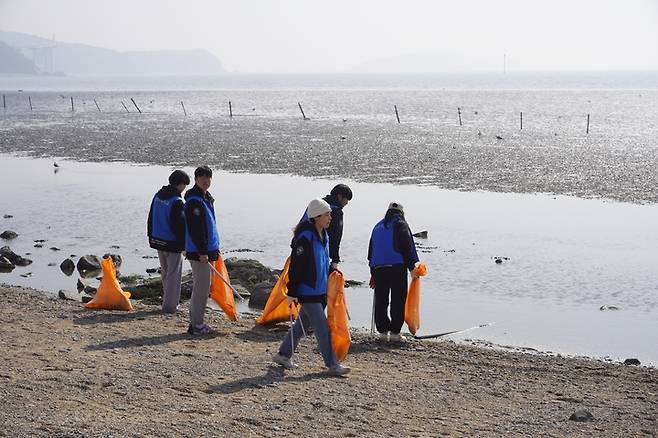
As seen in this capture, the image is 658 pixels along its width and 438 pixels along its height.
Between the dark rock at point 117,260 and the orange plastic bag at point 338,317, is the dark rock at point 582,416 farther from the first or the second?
the dark rock at point 117,260

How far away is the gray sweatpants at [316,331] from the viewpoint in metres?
9.77

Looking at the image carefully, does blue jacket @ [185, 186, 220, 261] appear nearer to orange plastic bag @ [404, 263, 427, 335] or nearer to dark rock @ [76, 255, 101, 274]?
orange plastic bag @ [404, 263, 427, 335]

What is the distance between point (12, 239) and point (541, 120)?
51413 millimetres

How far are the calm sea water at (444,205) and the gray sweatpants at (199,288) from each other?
10.7 ft

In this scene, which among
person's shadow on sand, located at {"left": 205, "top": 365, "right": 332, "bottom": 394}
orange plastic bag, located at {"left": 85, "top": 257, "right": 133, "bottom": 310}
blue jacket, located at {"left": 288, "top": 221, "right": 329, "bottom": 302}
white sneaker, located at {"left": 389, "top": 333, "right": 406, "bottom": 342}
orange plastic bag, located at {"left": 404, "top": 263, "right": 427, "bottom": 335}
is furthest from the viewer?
orange plastic bag, located at {"left": 85, "top": 257, "right": 133, "bottom": 310}

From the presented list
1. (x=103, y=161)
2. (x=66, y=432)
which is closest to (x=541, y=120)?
(x=103, y=161)

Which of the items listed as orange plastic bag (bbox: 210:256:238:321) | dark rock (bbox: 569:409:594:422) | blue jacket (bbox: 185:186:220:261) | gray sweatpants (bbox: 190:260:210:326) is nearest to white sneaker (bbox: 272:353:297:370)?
gray sweatpants (bbox: 190:260:210:326)

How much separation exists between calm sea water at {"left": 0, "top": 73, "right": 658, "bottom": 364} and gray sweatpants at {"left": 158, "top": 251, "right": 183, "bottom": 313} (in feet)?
8.97

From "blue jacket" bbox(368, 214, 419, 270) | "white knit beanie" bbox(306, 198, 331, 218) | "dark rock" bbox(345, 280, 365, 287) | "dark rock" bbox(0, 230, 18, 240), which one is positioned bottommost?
"dark rock" bbox(345, 280, 365, 287)

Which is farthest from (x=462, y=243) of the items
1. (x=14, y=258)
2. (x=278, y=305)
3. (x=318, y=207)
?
(x=318, y=207)

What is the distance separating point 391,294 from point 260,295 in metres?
3.94

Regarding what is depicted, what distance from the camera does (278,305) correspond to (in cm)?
1246

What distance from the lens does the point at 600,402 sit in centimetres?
950

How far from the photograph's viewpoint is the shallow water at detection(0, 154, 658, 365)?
14.6 m
